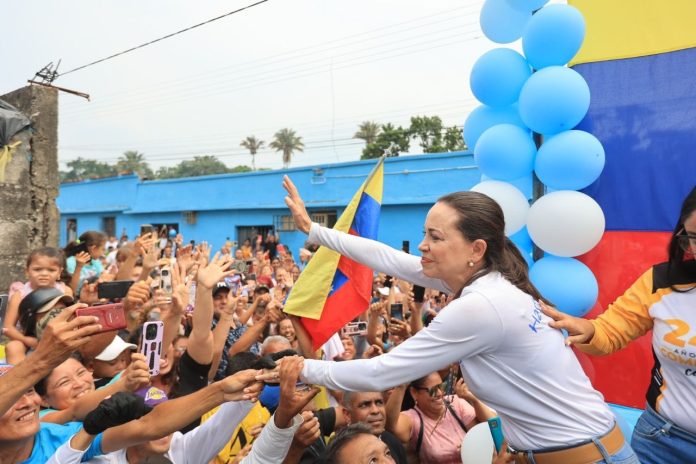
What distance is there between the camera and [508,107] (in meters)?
Answer: 4.33

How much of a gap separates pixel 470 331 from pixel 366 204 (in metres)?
1.85

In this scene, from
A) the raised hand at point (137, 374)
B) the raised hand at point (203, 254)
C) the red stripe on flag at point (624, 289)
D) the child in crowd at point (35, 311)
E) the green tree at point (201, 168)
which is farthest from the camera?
the green tree at point (201, 168)

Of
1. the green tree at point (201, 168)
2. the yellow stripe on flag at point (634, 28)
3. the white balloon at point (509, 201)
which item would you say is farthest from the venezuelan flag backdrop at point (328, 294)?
the green tree at point (201, 168)

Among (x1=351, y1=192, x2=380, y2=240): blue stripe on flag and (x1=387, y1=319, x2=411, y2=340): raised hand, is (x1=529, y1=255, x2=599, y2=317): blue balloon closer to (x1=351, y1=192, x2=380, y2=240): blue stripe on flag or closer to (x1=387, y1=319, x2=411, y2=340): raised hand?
(x1=387, y1=319, x2=411, y2=340): raised hand

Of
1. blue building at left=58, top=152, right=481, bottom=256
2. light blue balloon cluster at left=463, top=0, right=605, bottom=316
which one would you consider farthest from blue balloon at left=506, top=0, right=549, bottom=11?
blue building at left=58, top=152, right=481, bottom=256

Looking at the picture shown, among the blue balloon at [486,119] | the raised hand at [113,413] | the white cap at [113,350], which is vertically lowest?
the white cap at [113,350]

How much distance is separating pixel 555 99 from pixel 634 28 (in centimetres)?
92

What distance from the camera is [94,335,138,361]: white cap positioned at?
10.2ft

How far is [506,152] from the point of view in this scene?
3.91 meters

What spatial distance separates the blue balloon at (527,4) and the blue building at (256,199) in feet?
31.2

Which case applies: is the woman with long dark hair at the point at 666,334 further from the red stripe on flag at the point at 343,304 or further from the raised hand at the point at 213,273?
the raised hand at the point at 213,273

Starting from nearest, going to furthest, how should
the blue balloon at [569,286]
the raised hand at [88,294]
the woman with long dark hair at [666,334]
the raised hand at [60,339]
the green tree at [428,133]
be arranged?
the raised hand at [60,339]
the woman with long dark hair at [666,334]
the blue balloon at [569,286]
the raised hand at [88,294]
the green tree at [428,133]

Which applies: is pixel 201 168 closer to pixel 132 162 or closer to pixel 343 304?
pixel 132 162

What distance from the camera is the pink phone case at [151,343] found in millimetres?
2234
